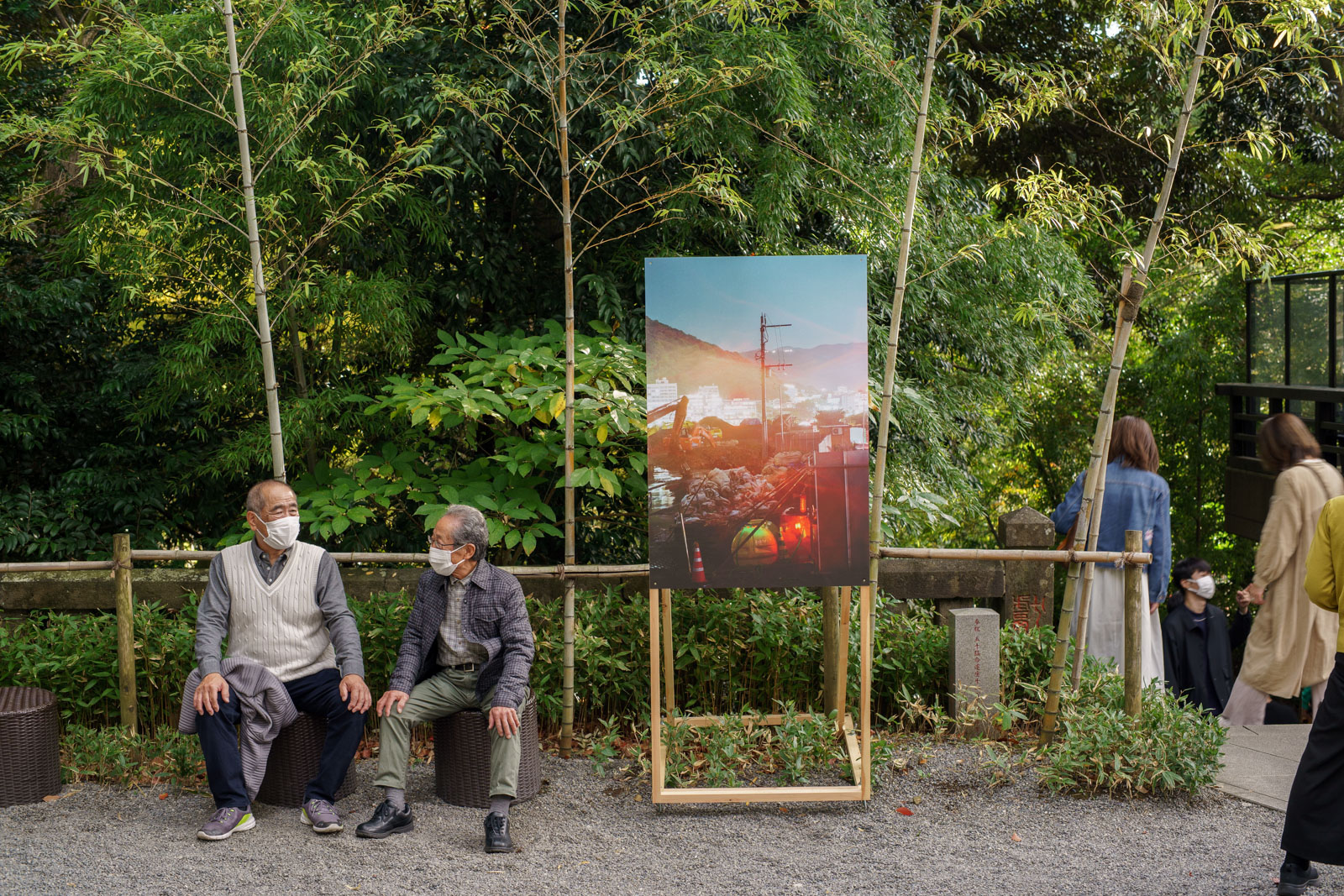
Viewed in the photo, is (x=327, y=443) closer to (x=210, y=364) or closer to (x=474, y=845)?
(x=210, y=364)

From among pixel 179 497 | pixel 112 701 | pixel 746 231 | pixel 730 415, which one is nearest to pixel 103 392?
pixel 179 497

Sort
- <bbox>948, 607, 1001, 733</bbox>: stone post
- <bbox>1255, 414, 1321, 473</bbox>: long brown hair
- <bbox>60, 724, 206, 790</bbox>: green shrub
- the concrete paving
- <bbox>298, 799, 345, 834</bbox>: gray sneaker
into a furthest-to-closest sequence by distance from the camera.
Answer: <bbox>1255, 414, 1321, 473</bbox>: long brown hair → <bbox>948, 607, 1001, 733</bbox>: stone post → <bbox>60, 724, 206, 790</bbox>: green shrub → the concrete paving → <bbox>298, 799, 345, 834</bbox>: gray sneaker

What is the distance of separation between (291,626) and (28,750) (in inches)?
43.2

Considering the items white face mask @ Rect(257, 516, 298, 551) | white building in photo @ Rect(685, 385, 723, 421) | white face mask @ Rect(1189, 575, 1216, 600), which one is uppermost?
white building in photo @ Rect(685, 385, 723, 421)

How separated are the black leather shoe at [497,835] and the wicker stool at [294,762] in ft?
2.17

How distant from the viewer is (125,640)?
168 inches

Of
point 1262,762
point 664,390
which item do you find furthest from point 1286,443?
point 664,390

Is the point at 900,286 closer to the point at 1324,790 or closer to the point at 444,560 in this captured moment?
the point at 444,560

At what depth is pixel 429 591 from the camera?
12.5 feet

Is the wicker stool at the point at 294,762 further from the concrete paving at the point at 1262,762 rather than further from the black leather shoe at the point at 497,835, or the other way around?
the concrete paving at the point at 1262,762

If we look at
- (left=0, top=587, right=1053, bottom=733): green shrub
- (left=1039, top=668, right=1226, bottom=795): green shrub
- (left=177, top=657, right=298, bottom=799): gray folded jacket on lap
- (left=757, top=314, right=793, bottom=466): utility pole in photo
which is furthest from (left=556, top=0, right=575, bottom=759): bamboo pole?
(left=1039, top=668, right=1226, bottom=795): green shrub

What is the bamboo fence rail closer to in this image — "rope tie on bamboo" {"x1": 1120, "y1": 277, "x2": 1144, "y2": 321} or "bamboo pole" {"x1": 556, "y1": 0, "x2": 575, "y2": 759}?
"rope tie on bamboo" {"x1": 1120, "y1": 277, "x2": 1144, "y2": 321}

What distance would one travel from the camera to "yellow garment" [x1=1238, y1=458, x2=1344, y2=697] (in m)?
4.45

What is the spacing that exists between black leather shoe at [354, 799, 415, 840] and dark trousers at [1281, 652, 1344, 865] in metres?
2.75
